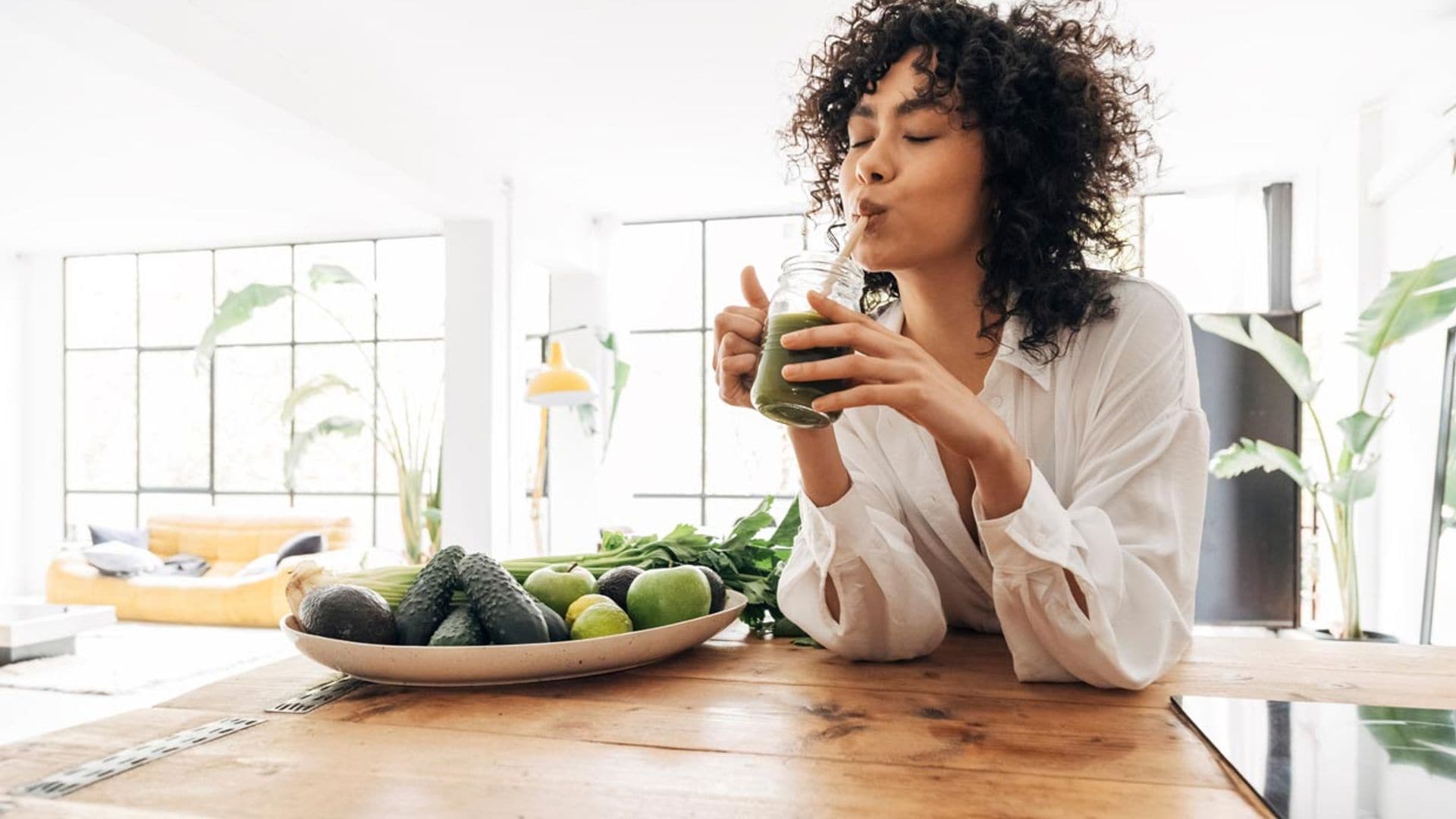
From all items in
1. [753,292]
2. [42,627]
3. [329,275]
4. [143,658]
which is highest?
[329,275]

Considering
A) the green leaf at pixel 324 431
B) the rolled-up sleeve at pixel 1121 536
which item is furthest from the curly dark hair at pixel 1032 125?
the green leaf at pixel 324 431

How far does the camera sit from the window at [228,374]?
9.04m

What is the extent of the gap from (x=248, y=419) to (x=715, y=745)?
986cm

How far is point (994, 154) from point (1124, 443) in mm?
414

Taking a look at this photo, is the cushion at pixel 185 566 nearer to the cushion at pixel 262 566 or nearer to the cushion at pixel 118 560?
the cushion at pixel 118 560

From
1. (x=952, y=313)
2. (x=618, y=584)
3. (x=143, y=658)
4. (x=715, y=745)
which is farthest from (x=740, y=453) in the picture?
(x=715, y=745)

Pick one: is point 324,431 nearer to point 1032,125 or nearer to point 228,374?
point 228,374

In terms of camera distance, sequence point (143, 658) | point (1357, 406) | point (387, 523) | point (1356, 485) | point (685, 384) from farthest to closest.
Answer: point (387, 523) < point (685, 384) < point (143, 658) < point (1357, 406) < point (1356, 485)

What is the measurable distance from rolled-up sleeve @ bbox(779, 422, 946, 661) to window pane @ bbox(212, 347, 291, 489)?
9.23 meters

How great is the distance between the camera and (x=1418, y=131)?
4.71 meters

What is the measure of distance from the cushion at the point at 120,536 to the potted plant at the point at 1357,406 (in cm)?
796

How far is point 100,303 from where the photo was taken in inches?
379

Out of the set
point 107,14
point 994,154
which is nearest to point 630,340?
point 107,14

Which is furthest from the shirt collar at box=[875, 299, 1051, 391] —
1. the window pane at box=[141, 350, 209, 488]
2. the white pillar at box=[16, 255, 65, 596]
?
the white pillar at box=[16, 255, 65, 596]
